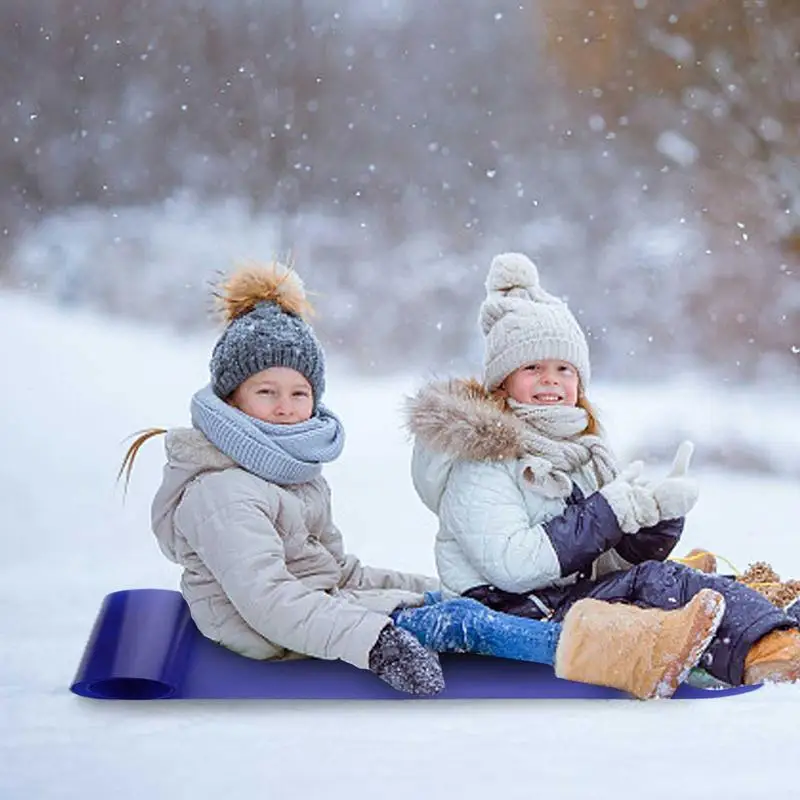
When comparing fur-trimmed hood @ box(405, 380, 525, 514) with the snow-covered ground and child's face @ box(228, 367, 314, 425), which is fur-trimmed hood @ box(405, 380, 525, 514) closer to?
the snow-covered ground

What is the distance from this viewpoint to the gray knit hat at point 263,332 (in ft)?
7.39

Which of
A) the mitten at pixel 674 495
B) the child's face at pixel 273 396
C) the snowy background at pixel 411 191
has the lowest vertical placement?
the mitten at pixel 674 495

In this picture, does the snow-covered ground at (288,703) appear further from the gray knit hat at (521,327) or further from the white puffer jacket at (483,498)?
the gray knit hat at (521,327)

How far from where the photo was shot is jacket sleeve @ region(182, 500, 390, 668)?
2020 millimetres

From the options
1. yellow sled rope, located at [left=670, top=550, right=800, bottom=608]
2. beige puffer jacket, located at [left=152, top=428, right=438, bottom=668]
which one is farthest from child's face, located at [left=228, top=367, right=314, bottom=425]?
yellow sled rope, located at [left=670, top=550, right=800, bottom=608]

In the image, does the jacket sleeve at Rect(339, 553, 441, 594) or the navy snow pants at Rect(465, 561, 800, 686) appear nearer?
the navy snow pants at Rect(465, 561, 800, 686)

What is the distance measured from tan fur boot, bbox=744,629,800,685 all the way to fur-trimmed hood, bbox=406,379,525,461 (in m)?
0.50

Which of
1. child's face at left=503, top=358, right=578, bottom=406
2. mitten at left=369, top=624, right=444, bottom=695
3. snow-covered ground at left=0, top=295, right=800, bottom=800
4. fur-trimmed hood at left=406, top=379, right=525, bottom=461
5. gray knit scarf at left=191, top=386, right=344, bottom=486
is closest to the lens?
snow-covered ground at left=0, top=295, right=800, bottom=800

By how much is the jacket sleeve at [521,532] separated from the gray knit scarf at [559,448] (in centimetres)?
4

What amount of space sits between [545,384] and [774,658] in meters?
0.62

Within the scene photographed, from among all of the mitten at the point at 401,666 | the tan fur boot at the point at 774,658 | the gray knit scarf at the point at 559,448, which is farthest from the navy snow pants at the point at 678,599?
the mitten at the point at 401,666

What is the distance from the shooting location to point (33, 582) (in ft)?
11.1

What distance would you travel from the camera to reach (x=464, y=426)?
2299mm

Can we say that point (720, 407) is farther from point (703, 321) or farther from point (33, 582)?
point (33, 582)
